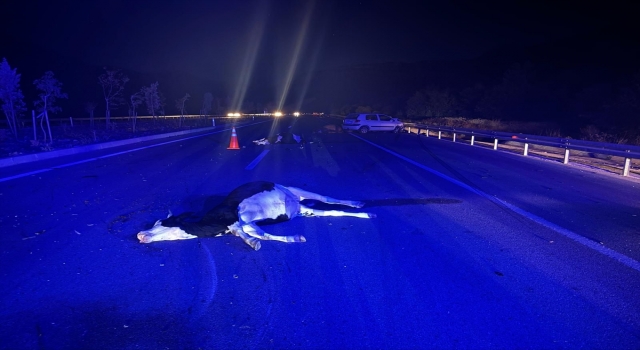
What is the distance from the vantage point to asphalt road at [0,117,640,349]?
3861mm

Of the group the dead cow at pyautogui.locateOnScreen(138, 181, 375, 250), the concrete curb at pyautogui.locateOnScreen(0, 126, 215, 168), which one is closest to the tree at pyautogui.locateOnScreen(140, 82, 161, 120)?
the concrete curb at pyautogui.locateOnScreen(0, 126, 215, 168)

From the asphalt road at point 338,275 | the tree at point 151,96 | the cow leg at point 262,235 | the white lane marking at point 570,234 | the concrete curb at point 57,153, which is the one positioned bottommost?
the concrete curb at point 57,153

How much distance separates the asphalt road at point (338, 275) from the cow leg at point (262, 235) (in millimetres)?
140

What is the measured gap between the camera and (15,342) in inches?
147

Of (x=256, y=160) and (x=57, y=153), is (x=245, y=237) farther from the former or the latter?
(x=57, y=153)

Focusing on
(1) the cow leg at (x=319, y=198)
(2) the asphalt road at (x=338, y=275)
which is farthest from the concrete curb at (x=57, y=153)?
(1) the cow leg at (x=319, y=198)

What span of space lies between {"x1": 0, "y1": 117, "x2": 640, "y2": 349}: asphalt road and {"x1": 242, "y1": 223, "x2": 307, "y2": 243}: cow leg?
140 millimetres

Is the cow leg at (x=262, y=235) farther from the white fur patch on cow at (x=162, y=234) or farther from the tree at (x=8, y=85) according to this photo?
the tree at (x=8, y=85)

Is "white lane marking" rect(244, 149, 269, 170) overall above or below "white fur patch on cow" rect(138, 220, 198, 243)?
below

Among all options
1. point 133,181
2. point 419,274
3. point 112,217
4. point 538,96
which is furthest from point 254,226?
point 538,96

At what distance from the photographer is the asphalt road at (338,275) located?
3861 mm

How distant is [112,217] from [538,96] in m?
72.0

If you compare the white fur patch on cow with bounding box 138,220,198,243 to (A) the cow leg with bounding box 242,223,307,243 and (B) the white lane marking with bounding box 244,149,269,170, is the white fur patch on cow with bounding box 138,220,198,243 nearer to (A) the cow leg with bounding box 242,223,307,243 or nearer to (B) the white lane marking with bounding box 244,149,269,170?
(A) the cow leg with bounding box 242,223,307,243

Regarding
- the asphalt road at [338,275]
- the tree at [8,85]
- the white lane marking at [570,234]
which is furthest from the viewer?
the tree at [8,85]
